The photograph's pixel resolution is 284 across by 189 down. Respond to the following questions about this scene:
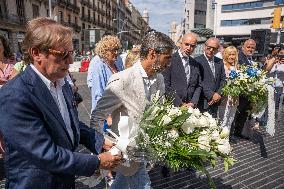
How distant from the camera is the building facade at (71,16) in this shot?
2825cm

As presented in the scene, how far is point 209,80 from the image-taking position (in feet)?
16.1

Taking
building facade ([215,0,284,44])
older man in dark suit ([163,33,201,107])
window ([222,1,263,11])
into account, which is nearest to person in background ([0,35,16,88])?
older man in dark suit ([163,33,201,107])

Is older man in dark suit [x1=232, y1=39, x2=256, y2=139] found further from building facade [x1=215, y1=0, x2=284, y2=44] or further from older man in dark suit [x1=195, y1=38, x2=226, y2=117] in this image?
building facade [x1=215, y1=0, x2=284, y2=44]

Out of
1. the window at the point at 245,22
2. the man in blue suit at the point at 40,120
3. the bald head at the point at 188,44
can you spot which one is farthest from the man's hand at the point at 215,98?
the window at the point at 245,22

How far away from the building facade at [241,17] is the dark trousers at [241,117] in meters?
39.8

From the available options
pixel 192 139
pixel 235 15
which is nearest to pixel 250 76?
pixel 192 139

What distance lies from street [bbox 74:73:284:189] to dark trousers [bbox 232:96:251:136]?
2.04 feet

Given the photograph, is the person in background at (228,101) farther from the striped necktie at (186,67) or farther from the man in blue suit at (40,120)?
the man in blue suit at (40,120)

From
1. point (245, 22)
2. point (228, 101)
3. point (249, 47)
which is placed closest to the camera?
point (228, 101)

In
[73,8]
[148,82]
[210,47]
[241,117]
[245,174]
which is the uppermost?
[73,8]

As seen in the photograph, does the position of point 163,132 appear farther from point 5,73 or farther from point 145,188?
point 5,73

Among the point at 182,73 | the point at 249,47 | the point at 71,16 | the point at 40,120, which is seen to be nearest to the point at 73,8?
the point at 71,16

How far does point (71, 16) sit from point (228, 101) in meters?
44.8

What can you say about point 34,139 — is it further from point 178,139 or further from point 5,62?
point 5,62
